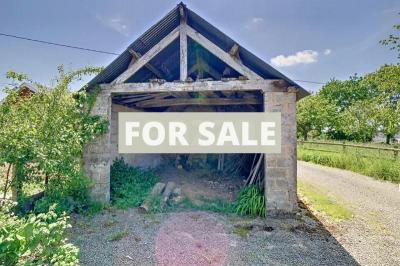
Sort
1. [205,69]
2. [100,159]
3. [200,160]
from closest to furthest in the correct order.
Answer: [100,159], [205,69], [200,160]

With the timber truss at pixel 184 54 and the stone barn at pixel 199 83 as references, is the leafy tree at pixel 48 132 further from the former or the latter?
the timber truss at pixel 184 54

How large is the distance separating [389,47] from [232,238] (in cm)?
1396

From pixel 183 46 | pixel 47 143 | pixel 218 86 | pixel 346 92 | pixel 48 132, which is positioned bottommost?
pixel 47 143

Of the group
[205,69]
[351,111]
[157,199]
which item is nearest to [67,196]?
[157,199]

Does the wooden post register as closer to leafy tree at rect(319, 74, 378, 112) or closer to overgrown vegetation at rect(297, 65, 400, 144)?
overgrown vegetation at rect(297, 65, 400, 144)

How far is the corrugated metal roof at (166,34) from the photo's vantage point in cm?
551

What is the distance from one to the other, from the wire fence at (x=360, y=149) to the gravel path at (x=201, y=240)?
833 centimetres

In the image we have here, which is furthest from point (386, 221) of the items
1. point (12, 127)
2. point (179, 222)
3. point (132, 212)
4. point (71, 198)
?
point (12, 127)

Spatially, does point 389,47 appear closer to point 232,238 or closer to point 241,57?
point 241,57

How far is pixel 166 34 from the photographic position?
6.09 metres

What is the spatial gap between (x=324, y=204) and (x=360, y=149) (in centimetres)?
795

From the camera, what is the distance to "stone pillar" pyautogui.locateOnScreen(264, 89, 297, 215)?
5.54 m

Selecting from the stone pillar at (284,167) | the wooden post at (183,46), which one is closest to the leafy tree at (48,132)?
the wooden post at (183,46)

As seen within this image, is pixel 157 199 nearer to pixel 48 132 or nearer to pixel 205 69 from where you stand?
pixel 48 132
